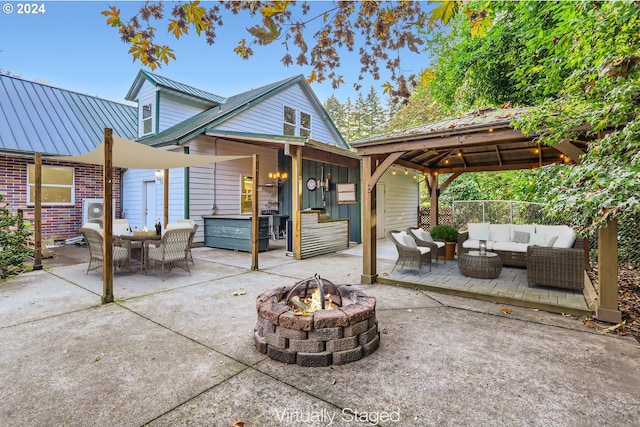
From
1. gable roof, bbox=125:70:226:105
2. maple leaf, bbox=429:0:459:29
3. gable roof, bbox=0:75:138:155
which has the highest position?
gable roof, bbox=125:70:226:105

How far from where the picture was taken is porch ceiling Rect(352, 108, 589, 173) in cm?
417

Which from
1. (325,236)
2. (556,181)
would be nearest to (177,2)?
(556,181)

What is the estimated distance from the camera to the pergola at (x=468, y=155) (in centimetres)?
354

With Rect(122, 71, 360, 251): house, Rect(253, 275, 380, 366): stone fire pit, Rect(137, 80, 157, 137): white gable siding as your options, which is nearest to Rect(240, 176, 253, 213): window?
Rect(122, 71, 360, 251): house

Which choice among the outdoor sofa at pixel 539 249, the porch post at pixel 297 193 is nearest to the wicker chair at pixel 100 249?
the porch post at pixel 297 193

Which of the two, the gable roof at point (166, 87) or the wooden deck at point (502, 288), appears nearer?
the wooden deck at point (502, 288)

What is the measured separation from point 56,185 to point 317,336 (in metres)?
11.5

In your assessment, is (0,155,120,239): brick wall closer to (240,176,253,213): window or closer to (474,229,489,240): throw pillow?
(240,176,253,213): window

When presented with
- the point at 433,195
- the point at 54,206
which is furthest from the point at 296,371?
the point at 54,206

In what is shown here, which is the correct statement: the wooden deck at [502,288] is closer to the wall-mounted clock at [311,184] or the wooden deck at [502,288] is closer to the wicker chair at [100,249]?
the wall-mounted clock at [311,184]

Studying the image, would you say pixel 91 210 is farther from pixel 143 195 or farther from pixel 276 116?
pixel 276 116

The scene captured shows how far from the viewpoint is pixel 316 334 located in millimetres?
2627

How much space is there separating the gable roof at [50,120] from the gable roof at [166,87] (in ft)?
4.73

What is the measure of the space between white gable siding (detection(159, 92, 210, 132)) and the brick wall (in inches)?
105
